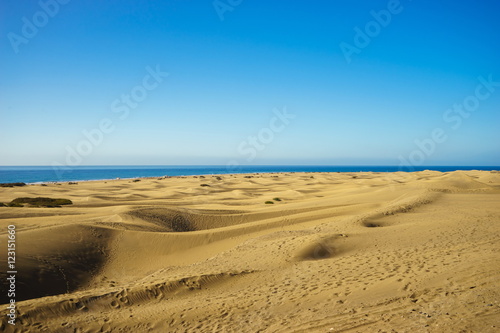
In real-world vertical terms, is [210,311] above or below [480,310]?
below

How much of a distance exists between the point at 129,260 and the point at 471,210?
1523 cm

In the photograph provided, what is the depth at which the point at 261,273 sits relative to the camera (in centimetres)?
842

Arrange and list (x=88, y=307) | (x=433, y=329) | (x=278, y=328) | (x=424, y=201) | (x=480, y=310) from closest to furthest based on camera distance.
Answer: (x=433, y=329) → (x=480, y=310) → (x=278, y=328) → (x=88, y=307) → (x=424, y=201)

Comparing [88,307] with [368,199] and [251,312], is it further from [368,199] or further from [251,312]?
[368,199]

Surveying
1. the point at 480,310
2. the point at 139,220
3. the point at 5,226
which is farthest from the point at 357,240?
the point at 5,226

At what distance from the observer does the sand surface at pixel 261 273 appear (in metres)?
5.52

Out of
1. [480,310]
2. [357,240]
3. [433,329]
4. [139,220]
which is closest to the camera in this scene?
[433,329]

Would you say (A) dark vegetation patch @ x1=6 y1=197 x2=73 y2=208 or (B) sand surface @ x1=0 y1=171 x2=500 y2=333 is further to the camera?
(A) dark vegetation patch @ x1=6 y1=197 x2=73 y2=208

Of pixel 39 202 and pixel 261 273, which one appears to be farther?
pixel 39 202

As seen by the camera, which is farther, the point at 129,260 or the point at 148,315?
the point at 129,260

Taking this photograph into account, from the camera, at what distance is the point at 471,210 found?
1437 centimetres

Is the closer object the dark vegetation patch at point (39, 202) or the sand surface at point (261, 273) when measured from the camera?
the sand surface at point (261, 273)

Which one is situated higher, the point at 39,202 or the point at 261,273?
the point at 39,202

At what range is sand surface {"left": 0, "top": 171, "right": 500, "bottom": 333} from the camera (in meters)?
5.52
